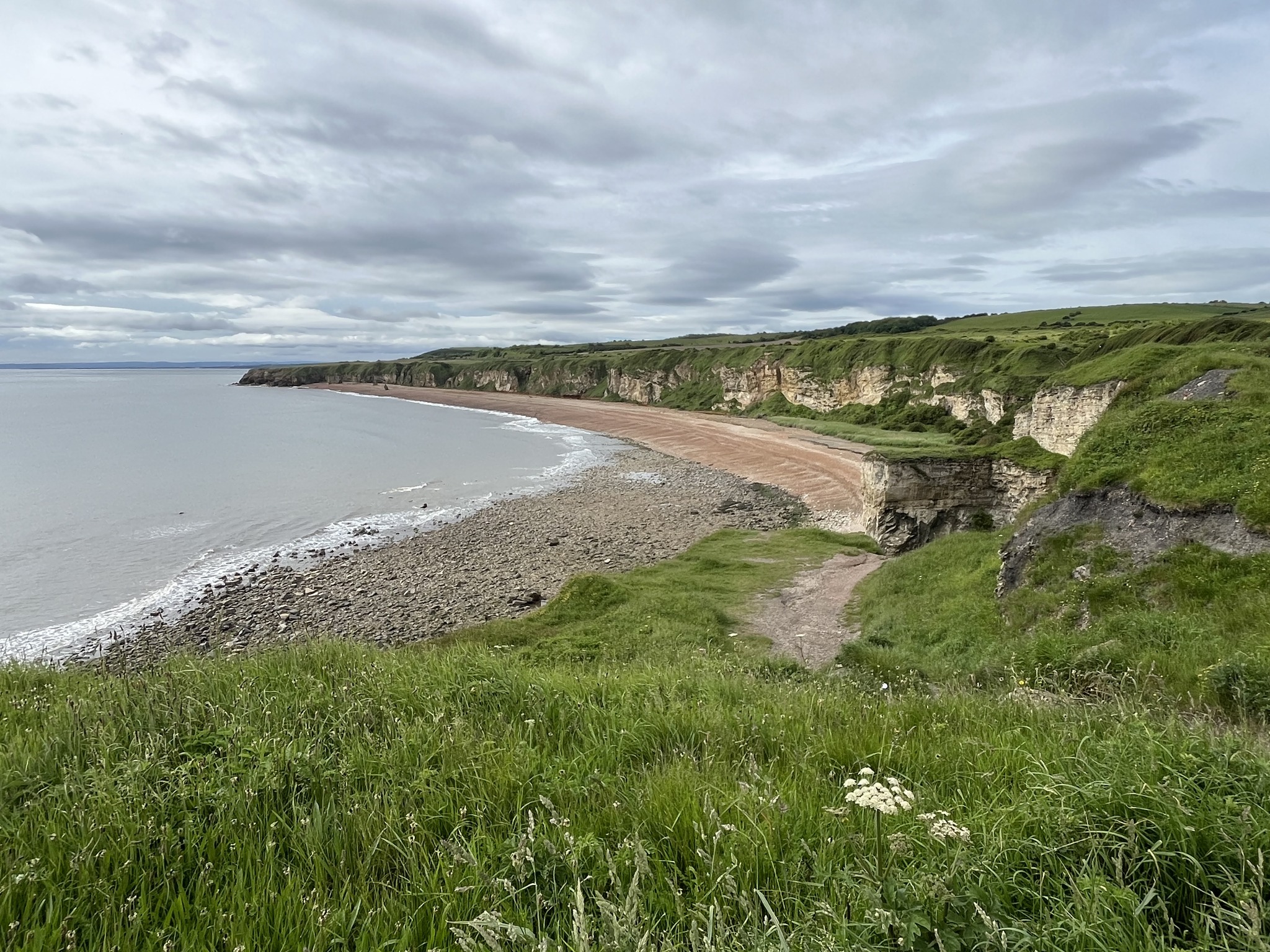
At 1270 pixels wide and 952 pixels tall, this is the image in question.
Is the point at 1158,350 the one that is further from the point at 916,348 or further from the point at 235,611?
the point at 916,348

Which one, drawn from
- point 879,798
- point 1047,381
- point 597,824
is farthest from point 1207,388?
point 597,824

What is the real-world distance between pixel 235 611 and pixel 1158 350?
36646 mm

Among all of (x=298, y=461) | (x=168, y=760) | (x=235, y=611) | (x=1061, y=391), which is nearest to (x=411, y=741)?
(x=168, y=760)

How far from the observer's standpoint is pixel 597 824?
133 inches

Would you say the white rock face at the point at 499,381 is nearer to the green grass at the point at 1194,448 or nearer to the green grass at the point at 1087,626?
the green grass at the point at 1087,626

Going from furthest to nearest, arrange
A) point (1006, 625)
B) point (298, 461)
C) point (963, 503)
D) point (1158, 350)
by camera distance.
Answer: point (298, 461) < point (963, 503) < point (1158, 350) < point (1006, 625)

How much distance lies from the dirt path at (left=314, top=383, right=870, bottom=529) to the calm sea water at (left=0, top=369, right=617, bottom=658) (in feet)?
29.3

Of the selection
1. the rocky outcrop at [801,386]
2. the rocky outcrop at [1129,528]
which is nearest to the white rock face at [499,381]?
the rocky outcrop at [801,386]

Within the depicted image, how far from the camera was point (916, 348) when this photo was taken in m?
75.6

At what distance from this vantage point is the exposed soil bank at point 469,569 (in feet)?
75.5

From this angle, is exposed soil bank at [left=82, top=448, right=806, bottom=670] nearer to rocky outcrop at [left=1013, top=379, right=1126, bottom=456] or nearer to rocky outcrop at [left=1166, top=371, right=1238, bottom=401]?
rocky outcrop at [left=1013, top=379, right=1126, bottom=456]

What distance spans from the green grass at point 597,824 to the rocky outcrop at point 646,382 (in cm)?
12105

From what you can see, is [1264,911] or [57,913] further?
[57,913]

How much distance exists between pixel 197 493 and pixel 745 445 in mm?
50974
